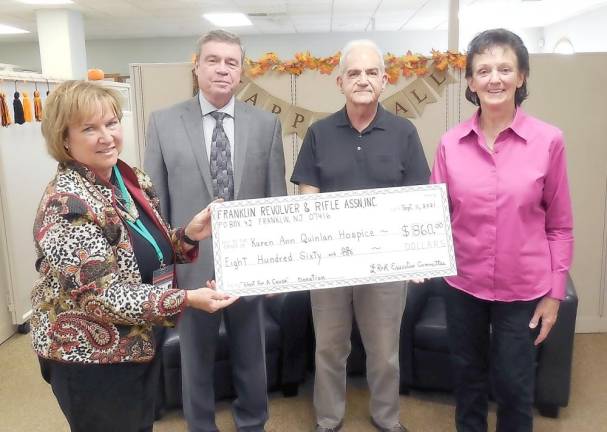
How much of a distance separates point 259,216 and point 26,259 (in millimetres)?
2489

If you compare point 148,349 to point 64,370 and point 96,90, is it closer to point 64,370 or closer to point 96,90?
point 64,370

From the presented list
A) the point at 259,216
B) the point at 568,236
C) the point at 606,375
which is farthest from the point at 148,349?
the point at 606,375

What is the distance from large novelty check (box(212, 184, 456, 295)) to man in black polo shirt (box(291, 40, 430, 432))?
0.22 meters

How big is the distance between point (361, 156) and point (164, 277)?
2.79ft

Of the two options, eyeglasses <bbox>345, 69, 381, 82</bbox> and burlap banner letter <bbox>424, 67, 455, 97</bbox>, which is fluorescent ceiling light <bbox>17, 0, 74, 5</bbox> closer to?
burlap banner letter <bbox>424, 67, 455, 97</bbox>

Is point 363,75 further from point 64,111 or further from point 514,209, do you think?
point 64,111

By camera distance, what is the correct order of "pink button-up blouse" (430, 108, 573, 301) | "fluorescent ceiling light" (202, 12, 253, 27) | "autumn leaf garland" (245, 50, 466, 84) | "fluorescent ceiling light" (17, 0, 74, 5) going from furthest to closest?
"fluorescent ceiling light" (202, 12, 253, 27), "fluorescent ceiling light" (17, 0, 74, 5), "autumn leaf garland" (245, 50, 466, 84), "pink button-up blouse" (430, 108, 573, 301)

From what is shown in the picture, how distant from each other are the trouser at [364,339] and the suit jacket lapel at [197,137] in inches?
23.9

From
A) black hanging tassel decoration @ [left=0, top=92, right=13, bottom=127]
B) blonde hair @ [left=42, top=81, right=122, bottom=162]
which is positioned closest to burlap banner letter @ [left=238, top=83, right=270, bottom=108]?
black hanging tassel decoration @ [left=0, top=92, right=13, bottom=127]

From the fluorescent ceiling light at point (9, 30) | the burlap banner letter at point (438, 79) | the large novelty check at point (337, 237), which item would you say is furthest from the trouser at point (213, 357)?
the fluorescent ceiling light at point (9, 30)

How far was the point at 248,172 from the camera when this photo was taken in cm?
192

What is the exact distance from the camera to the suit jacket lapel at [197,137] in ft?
6.17

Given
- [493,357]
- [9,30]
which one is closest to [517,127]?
[493,357]

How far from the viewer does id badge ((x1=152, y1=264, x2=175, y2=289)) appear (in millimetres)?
1353
